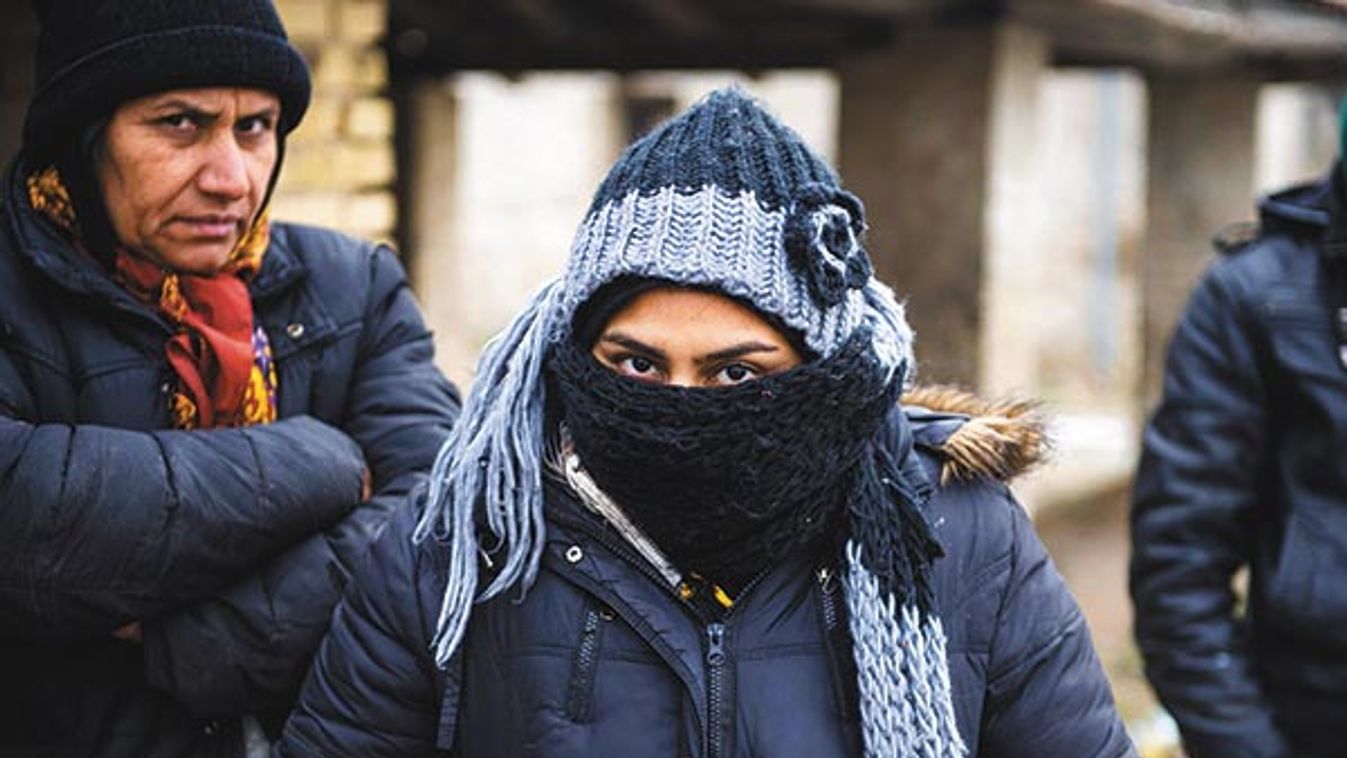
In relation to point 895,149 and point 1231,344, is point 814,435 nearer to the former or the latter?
point 1231,344

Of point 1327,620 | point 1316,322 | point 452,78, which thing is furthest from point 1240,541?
point 452,78

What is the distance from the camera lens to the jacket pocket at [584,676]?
1818 millimetres

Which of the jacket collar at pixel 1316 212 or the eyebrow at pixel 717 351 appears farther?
the jacket collar at pixel 1316 212

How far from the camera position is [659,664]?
1.82m

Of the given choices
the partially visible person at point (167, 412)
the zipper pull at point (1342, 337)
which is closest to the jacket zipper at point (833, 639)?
the partially visible person at point (167, 412)

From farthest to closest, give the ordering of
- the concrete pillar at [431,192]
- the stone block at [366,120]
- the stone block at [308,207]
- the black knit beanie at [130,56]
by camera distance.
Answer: the concrete pillar at [431,192] < the stone block at [366,120] < the stone block at [308,207] < the black knit beanie at [130,56]

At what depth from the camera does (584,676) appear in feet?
5.98

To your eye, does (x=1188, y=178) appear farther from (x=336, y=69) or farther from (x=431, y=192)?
→ (x=336, y=69)

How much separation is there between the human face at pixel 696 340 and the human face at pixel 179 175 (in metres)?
0.61

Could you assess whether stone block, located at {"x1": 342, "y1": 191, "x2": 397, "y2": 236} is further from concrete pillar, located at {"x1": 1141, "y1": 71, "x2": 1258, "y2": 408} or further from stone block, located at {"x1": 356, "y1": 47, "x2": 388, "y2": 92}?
concrete pillar, located at {"x1": 1141, "y1": 71, "x2": 1258, "y2": 408}

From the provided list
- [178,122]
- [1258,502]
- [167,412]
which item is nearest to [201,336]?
[167,412]

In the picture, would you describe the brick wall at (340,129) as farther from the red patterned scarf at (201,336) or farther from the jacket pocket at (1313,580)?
the jacket pocket at (1313,580)

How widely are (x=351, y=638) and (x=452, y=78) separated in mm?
6905

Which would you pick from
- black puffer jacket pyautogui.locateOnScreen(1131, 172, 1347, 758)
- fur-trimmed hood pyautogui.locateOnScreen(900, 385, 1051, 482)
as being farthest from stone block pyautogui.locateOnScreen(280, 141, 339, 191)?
fur-trimmed hood pyautogui.locateOnScreen(900, 385, 1051, 482)
